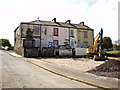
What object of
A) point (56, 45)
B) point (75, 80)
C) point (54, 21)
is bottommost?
point (75, 80)

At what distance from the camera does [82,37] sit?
128ft

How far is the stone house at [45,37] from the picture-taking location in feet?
102

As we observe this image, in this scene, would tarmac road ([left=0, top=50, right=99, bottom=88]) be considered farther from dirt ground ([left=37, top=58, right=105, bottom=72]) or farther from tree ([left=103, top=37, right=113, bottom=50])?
tree ([left=103, top=37, right=113, bottom=50])

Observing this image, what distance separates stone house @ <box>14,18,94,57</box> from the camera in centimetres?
3114

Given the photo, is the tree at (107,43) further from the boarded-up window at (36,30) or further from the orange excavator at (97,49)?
the orange excavator at (97,49)

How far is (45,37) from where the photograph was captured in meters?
34.0

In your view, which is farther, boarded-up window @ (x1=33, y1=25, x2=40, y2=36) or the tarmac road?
boarded-up window @ (x1=33, y1=25, x2=40, y2=36)

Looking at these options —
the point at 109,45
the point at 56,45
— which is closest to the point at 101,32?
the point at 56,45

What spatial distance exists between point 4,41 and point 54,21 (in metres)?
60.9

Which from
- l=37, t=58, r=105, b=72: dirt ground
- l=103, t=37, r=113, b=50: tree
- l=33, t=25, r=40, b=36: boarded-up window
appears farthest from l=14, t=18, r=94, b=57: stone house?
l=103, t=37, r=113, b=50: tree

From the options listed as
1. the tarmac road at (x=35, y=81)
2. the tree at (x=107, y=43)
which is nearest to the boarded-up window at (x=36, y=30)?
the tarmac road at (x=35, y=81)

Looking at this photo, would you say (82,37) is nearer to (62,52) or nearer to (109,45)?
(62,52)

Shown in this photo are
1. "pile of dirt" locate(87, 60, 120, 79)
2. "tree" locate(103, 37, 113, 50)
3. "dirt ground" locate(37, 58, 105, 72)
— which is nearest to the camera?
"pile of dirt" locate(87, 60, 120, 79)

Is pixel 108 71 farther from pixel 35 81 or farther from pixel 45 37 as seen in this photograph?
pixel 45 37
